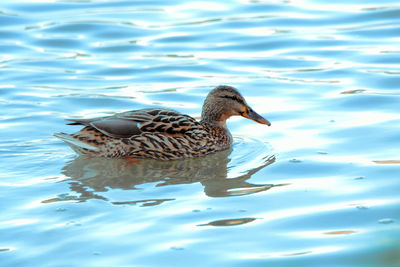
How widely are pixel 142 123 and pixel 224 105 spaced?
1222mm

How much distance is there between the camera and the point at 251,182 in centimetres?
760

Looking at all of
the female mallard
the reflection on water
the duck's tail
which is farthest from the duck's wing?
the reflection on water

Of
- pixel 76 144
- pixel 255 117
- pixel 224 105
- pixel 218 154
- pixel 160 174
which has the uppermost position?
pixel 224 105

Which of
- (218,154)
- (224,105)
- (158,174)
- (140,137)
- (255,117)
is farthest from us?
(224,105)

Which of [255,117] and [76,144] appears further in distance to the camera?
[255,117]

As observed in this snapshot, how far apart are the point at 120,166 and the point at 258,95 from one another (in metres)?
3.29

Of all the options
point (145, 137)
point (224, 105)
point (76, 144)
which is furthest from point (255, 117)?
point (76, 144)

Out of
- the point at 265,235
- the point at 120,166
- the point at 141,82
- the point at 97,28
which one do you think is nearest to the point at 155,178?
the point at 120,166

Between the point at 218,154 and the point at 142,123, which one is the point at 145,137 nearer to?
the point at 142,123

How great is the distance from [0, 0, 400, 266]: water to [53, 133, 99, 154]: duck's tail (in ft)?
0.46

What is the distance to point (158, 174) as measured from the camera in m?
8.00

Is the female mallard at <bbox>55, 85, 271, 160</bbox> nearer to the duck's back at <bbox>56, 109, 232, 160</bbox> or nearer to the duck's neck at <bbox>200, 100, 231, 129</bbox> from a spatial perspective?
the duck's back at <bbox>56, 109, 232, 160</bbox>

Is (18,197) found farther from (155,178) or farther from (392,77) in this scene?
(392,77)

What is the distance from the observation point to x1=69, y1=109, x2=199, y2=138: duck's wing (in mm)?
8625
